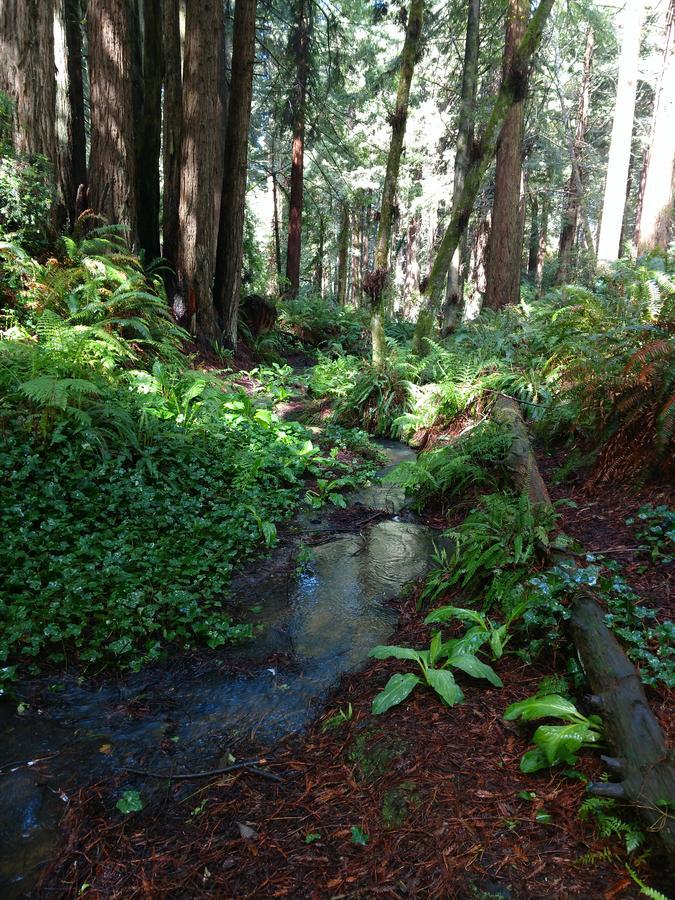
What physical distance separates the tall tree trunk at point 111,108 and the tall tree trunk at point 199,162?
2.96 feet

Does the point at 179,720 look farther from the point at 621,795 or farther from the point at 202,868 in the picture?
the point at 621,795

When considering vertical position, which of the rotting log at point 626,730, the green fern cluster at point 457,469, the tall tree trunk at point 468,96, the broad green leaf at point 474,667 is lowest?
the broad green leaf at point 474,667

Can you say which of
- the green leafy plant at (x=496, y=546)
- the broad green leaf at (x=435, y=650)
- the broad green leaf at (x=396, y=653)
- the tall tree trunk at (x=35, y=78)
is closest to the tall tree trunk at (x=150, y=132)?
the tall tree trunk at (x=35, y=78)

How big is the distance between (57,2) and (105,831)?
35.9 ft

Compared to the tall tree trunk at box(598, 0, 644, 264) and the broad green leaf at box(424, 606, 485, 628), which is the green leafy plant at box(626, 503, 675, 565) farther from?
the tall tree trunk at box(598, 0, 644, 264)

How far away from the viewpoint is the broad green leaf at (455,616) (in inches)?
114

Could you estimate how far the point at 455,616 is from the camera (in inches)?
123

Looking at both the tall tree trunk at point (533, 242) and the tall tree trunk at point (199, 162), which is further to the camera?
the tall tree trunk at point (533, 242)

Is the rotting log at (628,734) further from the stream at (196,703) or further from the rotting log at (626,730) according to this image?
the stream at (196,703)

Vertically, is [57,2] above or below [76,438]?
above

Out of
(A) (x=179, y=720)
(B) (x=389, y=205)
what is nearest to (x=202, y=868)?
(A) (x=179, y=720)

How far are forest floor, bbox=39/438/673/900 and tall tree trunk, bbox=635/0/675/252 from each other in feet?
38.3

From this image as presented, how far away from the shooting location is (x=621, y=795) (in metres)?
1.72

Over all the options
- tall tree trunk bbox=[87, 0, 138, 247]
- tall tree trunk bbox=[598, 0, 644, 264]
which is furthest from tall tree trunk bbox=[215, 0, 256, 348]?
tall tree trunk bbox=[598, 0, 644, 264]
